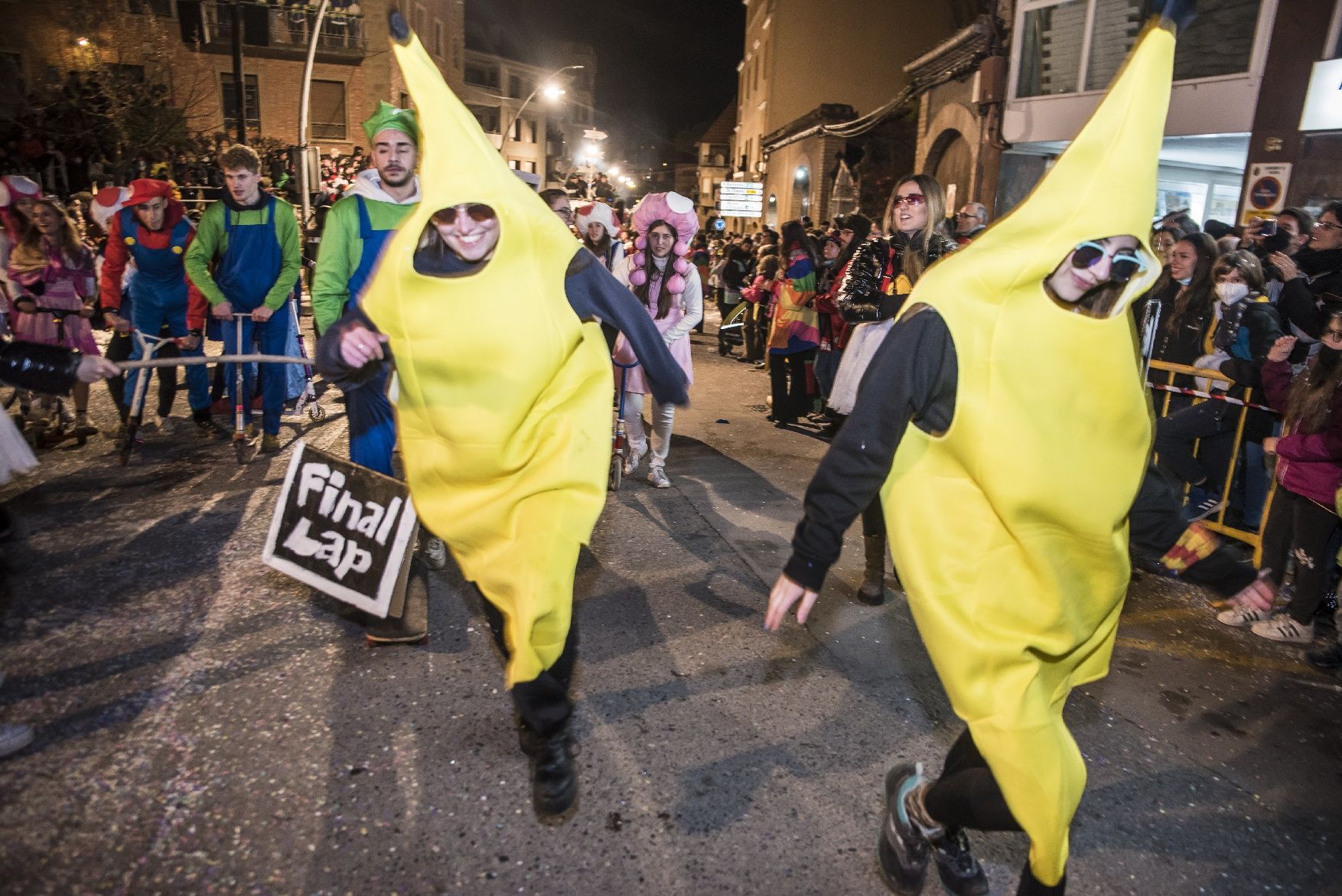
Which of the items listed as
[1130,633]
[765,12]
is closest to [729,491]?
→ [1130,633]

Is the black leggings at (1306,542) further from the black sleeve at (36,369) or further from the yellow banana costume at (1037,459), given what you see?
the black sleeve at (36,369)

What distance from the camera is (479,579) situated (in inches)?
112

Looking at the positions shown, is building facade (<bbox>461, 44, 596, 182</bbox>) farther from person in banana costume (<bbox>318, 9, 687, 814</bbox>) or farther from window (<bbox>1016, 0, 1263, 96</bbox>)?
person in banana costume (<bbox>318, 9, 687, 814</bbox>)

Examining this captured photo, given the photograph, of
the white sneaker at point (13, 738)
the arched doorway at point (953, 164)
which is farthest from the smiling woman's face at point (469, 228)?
the arched doorway at point (953, 164)

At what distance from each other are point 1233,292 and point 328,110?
40609 mm

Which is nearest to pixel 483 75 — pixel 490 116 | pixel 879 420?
pixel 490 116

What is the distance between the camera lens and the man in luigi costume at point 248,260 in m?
6.33

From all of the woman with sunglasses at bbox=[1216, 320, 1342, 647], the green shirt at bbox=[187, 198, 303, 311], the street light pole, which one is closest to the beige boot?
the woman with sunglasses at bbox=[1216, 320, 1342, 647]

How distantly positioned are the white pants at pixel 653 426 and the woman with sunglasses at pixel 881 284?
4.34 ft

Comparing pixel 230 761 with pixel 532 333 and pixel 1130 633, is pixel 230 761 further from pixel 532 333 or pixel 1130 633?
pixel 1130 633

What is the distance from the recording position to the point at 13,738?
A: 10.00 feet

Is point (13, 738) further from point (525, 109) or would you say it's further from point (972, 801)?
point (525, 109)

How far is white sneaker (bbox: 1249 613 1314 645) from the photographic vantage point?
4.44 metres

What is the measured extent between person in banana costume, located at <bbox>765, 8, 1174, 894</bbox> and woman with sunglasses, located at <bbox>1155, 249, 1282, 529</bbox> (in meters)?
3.67
